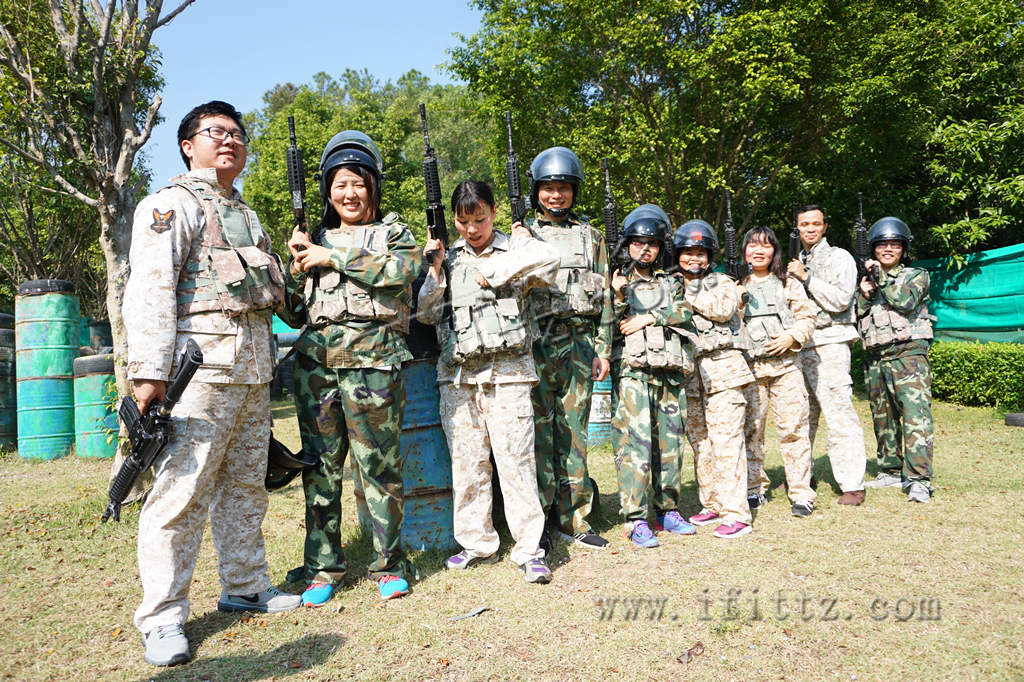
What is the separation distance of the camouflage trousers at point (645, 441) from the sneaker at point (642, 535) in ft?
0.22

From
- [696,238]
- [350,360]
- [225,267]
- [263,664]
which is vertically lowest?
[263,664]

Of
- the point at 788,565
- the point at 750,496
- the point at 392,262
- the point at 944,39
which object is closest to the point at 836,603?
the point at 788,565

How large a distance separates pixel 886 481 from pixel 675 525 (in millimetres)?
2669

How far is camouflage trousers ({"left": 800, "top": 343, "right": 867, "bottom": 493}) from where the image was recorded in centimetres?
589

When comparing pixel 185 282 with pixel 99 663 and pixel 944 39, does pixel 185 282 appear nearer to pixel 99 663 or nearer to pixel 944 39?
pixel 99 663

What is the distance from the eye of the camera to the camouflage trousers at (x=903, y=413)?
6094mm

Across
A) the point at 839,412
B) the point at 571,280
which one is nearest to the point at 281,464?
the point at 571,280

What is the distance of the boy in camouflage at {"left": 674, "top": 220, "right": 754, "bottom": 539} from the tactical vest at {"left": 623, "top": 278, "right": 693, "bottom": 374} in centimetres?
22

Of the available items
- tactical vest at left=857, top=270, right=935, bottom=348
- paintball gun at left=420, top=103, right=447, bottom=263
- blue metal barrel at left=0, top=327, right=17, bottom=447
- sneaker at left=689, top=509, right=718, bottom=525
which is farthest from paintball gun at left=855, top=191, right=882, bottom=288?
blue metal barrel at left=0, top=327, right=17, bottom=447

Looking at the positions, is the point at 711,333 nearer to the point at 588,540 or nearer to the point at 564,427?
the point at 564,427

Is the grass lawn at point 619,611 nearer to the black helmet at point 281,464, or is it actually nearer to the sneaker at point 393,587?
the sneaker at point 393,587

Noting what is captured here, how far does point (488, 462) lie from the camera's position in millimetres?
4512

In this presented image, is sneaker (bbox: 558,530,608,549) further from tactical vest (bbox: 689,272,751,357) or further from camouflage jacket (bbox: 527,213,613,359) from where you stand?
tactical vest (bbox: 689,272,751,357)

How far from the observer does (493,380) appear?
438cm
